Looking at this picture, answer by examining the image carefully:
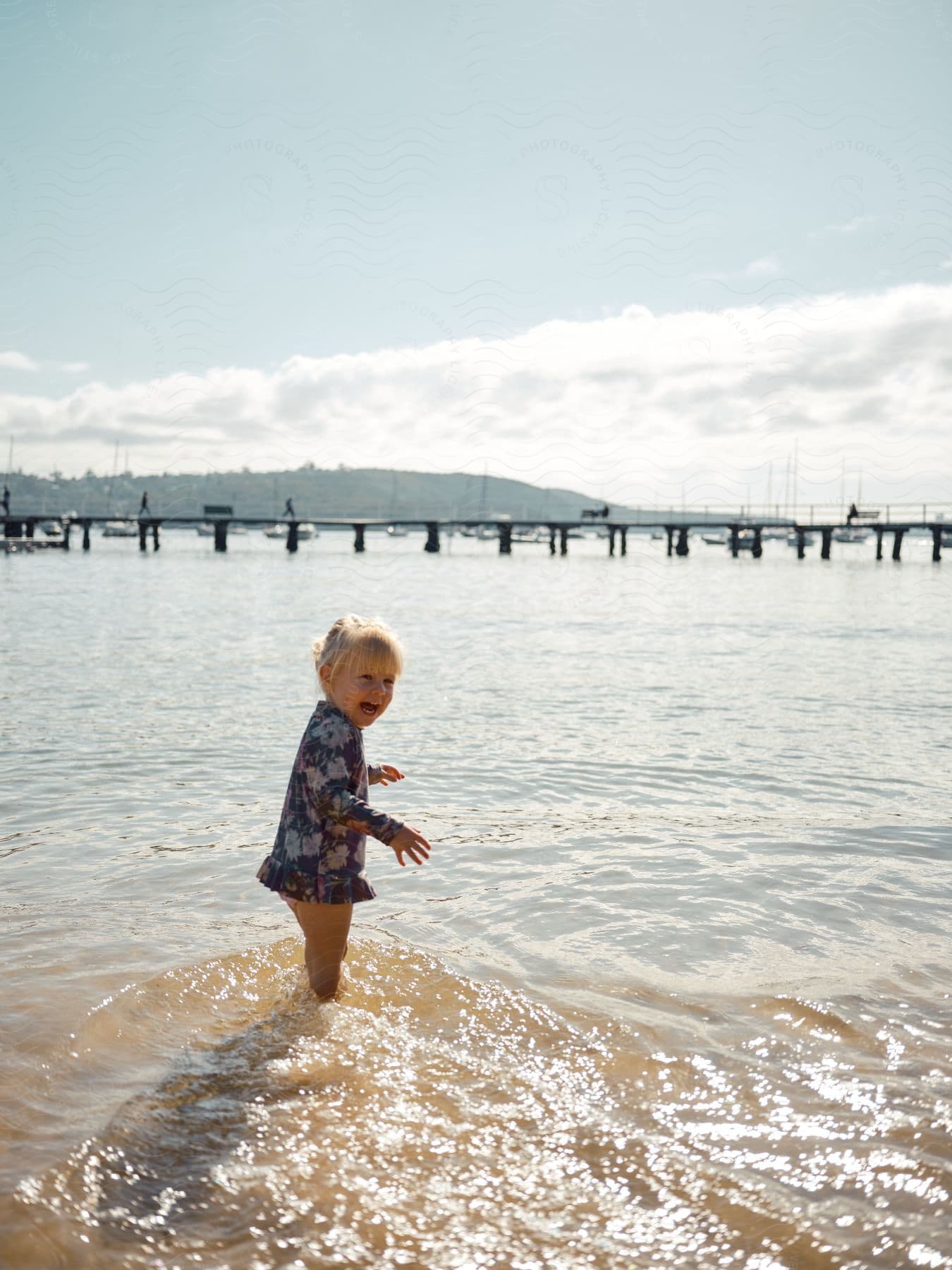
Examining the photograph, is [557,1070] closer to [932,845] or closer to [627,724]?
[932,845]

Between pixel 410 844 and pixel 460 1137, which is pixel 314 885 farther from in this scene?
pixel 460 1137

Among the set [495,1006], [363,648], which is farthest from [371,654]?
[495,1006]

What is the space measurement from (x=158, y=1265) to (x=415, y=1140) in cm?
81

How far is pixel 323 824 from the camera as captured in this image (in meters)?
3.95

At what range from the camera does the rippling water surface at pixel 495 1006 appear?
274 centimetres

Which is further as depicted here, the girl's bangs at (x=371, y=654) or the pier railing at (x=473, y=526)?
the pier railing at (x=473, y=526)

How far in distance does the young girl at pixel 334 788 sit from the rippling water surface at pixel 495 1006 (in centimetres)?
46

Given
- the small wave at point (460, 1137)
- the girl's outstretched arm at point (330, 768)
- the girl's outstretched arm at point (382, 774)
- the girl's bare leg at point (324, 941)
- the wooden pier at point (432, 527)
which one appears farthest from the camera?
the wooden pier at point (432, 527)

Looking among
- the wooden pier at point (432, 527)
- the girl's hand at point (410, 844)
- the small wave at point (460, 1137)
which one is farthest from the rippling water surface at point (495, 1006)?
the wooden pier at point (432, 527)

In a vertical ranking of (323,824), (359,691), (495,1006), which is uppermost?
(359,691)

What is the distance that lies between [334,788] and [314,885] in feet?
1.21

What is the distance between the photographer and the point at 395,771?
14.0 ft

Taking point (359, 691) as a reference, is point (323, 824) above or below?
below

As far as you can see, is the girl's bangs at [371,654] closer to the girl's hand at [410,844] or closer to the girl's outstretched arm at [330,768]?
the girl's outstretched arm at [330,768]
